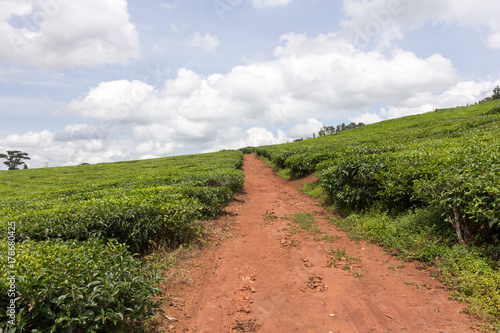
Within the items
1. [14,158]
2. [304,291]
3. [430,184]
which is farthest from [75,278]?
[14,158]

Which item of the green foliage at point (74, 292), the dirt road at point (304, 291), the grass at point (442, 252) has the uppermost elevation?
the green foliage at point (74, 292)

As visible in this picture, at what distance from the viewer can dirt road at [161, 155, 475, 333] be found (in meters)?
3.77

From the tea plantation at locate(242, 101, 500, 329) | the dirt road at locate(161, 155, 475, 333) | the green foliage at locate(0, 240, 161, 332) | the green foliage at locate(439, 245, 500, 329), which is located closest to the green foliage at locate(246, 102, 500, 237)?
the tea plantation at locate(242, 101, 500, 329)

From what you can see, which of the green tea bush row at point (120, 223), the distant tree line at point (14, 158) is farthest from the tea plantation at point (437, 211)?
the distant tree line at point (14, 158)

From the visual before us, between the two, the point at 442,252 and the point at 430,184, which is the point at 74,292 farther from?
the point at 430,184

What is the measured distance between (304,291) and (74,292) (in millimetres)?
3604

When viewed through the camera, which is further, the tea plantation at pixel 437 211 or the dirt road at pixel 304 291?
the tea plantation at pixel 437 211

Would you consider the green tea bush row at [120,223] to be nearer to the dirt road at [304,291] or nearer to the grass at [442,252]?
the dirt road at [304,291]

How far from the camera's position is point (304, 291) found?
4.61 meters

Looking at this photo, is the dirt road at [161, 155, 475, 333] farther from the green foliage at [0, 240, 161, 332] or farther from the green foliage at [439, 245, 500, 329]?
the green foliage at [0, 240, 161, 332]

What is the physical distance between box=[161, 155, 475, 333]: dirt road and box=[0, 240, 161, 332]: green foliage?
36.6 inches

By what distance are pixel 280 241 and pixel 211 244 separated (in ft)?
6.38

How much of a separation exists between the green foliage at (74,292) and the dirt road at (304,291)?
3.05 ft

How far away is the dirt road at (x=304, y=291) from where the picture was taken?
3.77 metres
